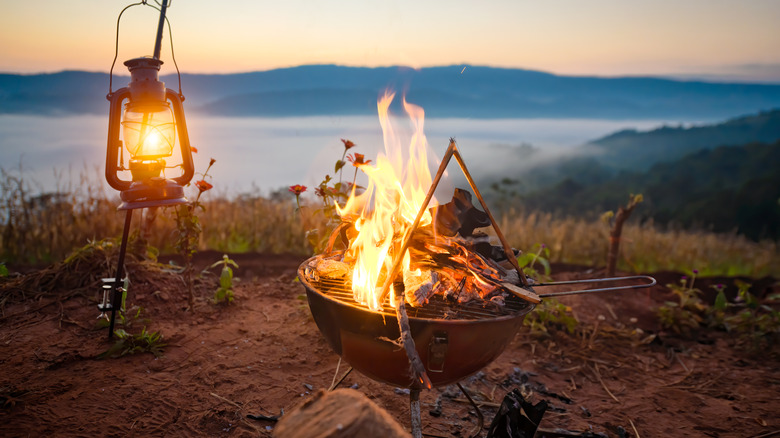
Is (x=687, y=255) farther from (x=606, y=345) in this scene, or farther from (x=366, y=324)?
(x=366, y=324)

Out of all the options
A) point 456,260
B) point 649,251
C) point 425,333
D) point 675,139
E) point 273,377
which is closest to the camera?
point 425,333

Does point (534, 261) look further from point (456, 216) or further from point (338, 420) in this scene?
point (338, 420)

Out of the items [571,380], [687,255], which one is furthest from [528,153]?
[571,380]

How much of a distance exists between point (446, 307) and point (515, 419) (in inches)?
32.5

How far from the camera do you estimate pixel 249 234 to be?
292 inches

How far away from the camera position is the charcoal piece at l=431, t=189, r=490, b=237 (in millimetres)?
2707

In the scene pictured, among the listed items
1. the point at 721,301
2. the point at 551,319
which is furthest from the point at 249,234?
the point at 721,301

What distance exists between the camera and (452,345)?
2.28m

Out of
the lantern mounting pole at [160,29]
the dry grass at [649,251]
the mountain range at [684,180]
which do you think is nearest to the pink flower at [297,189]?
the lantern mounting pole at [160,29]

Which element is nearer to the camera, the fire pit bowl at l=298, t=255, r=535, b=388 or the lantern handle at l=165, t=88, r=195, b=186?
the fire pit bowl at l=298, t=255, r=535, b=388

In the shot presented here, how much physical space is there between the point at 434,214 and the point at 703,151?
60438 mm

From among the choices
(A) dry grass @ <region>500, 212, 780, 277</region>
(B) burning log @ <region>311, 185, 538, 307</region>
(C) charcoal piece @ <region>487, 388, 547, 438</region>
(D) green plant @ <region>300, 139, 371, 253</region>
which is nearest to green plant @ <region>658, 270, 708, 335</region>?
(A) dry grass @ <region>500, 212, 780, 277</region>

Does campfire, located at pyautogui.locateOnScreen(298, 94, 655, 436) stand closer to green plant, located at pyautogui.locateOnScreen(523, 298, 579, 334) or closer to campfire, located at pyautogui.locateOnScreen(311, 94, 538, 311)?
campfire, located at pyautogui.locateOnScreen(311, 94, 538, 311)

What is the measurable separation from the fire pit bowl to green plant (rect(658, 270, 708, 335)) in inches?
138
